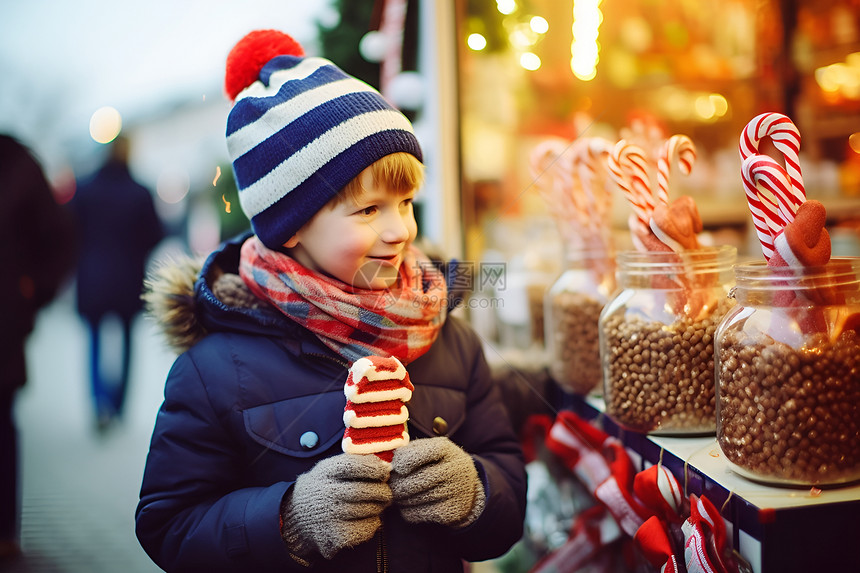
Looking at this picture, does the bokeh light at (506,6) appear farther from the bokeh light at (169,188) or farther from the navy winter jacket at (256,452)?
the bokeh light at (169,188)

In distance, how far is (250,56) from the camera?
43.7 inches

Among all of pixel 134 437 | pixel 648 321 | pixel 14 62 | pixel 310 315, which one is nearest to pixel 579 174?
pixel 648 321

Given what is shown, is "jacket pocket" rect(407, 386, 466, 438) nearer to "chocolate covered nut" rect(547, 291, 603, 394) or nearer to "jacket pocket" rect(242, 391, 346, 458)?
"jacket pocket" rect(242, 391, 346, 458)

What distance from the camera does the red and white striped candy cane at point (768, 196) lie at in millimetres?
775

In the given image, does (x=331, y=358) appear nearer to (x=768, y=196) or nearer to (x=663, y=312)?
(x=663, y=312)

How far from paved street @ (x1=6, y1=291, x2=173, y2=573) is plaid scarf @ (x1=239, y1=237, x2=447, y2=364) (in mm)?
257

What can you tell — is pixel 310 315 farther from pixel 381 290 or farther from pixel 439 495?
pixel 439 495

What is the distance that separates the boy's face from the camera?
3.13ft

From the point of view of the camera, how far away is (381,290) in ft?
3.34

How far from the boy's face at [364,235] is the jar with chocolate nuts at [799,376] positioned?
20.5 inches

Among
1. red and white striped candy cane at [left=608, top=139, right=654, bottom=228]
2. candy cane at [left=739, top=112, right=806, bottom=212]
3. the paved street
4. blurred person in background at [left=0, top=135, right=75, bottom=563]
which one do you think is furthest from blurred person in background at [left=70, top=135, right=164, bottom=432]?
candy cane at [left=739, top=112, right=806, bottom=212]

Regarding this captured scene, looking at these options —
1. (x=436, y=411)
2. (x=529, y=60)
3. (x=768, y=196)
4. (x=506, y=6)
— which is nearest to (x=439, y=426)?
(x=436, y=411)

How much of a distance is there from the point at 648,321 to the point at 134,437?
2850 millimetres

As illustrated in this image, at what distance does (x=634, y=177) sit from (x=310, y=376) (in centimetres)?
66
